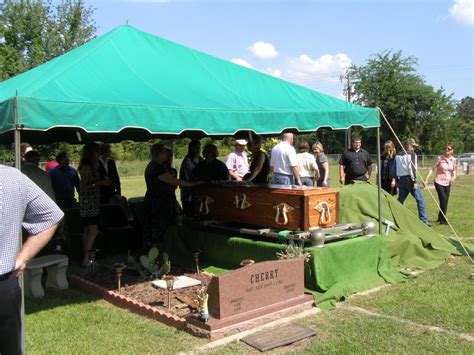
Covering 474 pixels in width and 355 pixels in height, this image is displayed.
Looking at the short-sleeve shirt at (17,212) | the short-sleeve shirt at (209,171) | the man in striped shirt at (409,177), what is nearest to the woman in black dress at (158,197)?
the short-sleeve shirt at (209,171)

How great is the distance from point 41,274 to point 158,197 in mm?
1931

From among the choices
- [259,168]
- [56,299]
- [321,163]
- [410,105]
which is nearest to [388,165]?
[321,163]

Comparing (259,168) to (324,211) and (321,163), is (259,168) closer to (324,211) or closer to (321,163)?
(324,211)

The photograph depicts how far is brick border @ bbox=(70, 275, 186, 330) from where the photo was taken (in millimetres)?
4508

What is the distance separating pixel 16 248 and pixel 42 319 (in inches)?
107

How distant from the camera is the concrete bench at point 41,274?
5527mm

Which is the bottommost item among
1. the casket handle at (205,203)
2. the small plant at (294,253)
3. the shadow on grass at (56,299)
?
the shadow on grass at (56,299)

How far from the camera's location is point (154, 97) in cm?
496

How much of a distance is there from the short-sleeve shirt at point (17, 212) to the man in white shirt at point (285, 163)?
19.0 feet

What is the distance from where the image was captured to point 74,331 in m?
4.45

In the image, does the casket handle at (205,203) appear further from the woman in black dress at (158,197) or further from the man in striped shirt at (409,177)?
the man in striped shirt at (409,177)

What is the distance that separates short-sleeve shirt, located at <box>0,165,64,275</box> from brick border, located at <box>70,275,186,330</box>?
223cm

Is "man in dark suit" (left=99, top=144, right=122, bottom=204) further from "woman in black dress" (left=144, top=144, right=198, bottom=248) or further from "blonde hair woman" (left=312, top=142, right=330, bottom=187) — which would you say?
"blonde hair woman" (left=312, top=142, right=330, bottom=187)

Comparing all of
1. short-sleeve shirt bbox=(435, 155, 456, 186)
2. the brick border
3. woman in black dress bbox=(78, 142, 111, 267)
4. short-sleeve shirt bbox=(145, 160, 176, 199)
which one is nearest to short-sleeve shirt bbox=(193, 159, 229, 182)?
short-sleeve shirt bbox=(145, 160, 176, 199)
